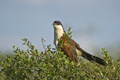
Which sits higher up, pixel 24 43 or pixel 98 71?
pixel 24 43

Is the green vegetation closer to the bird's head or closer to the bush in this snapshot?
the bush

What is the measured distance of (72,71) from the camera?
13.9 ft

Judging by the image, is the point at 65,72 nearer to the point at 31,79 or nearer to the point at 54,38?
the point at 31,79

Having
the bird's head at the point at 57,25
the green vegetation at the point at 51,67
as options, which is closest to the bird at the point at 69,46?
the bird's head at the point at 57,25

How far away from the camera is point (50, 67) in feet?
13.9

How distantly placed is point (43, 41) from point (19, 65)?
674mm

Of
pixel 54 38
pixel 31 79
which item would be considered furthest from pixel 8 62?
pixel 54 38

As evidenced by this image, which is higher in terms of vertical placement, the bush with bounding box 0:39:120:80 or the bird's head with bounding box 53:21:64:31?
the bird's head with bounding box 53:21:64:31

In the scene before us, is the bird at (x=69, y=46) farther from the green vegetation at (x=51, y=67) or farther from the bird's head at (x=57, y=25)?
the green vegetation at (x=51, y=67)

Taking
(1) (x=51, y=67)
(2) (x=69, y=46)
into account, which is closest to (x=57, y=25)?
(2) (x=69, y=46)

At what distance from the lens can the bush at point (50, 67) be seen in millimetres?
4035

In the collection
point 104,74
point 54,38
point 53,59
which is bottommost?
point 104,74

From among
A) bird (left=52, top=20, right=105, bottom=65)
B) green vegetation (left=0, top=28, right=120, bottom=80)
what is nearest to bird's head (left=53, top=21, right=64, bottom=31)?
bird (left=52, top=20, right=105, bottom=65)

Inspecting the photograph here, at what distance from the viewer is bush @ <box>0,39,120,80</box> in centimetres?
404
